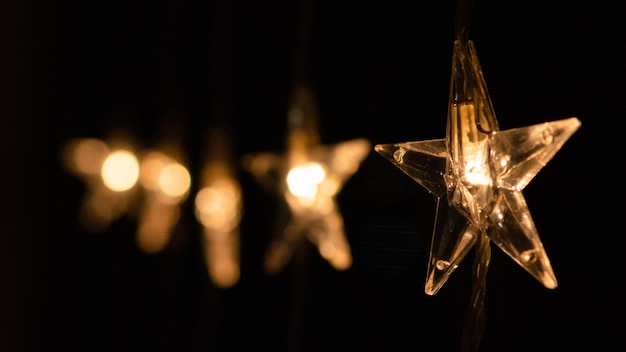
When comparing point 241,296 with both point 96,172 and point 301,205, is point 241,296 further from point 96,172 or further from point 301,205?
point 96,172

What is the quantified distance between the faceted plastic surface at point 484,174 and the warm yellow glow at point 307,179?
1.19ft

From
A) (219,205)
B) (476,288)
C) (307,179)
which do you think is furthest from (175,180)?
(476,288)

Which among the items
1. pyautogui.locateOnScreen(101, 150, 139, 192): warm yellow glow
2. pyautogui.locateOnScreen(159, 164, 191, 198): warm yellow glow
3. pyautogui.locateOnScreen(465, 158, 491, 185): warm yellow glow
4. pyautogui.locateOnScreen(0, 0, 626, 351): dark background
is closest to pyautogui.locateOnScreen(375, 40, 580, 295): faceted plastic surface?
pyautogui.locateOnScreen(465, 158, 491, 185): warm yellow glow

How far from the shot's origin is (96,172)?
4.65 feet

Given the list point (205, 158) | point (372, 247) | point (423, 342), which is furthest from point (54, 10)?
point (423, 342)

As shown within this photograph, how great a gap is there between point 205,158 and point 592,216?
800mm

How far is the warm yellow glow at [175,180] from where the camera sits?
1341mm

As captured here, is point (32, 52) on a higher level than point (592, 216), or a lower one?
higher

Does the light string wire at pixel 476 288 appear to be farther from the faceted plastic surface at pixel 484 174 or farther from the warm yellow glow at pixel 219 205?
the warm yellow glow at pixel 219 205

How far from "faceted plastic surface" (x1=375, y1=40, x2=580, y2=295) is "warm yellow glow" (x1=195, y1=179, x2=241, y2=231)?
2.05 ft

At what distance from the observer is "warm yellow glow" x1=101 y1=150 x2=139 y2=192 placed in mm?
1395

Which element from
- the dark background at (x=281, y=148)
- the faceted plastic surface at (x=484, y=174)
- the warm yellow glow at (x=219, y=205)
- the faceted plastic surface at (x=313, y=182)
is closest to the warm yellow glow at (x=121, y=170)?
the dark background at (x=281, y=148)

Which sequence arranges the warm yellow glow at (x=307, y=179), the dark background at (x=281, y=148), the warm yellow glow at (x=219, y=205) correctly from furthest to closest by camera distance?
the warm yellow glow at (x=219, y=205) → the warm yellow glow at (x=307, y=179) → the dark background at (x=281, y=148)

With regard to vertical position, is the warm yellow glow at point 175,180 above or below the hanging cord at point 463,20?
below
